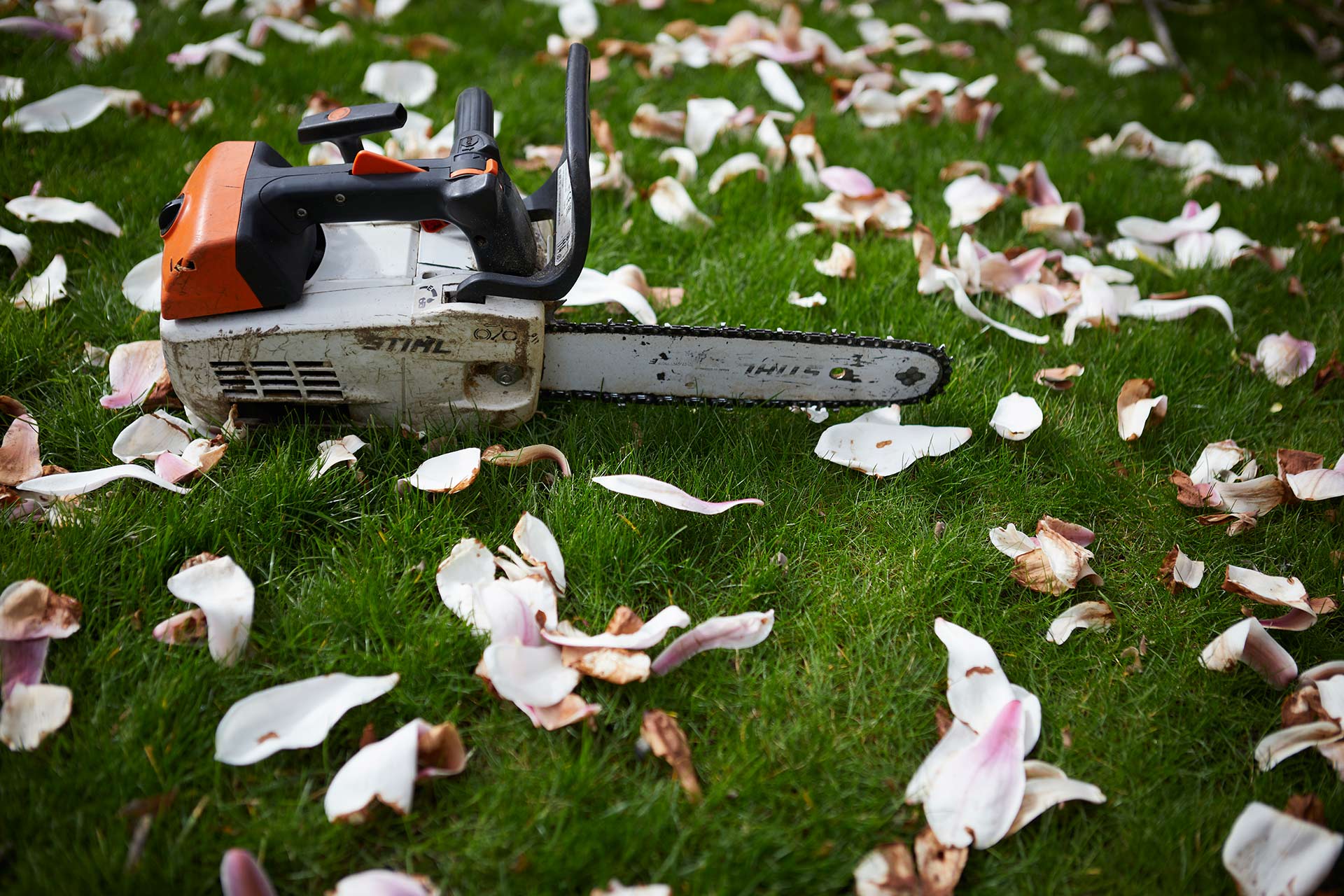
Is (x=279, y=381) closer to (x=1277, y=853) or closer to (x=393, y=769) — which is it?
(x=393, y=769)

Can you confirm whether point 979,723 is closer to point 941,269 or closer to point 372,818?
point 372,818

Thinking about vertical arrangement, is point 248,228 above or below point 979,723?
above

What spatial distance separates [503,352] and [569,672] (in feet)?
2.34

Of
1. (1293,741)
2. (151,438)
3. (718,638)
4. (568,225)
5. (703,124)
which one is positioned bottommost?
(1293,741)

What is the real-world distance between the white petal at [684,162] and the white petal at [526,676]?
212cm

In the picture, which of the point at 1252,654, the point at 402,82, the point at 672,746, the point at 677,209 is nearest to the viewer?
the point at 672,746

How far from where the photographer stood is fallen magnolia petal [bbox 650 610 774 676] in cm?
178

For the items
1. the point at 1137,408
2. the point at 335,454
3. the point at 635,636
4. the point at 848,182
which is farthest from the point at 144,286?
the point at 1137,408

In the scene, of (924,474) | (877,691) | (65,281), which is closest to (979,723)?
(877,691)

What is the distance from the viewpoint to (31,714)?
5.22 ft

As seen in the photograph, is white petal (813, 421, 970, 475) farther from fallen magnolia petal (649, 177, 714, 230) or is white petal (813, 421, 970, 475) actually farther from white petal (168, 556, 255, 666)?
white petal (168, 556, 255, 666)

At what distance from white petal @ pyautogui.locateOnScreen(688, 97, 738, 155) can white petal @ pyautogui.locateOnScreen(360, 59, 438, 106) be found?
1.04 metres

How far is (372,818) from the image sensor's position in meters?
1.54

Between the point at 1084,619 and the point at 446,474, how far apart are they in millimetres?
1388
